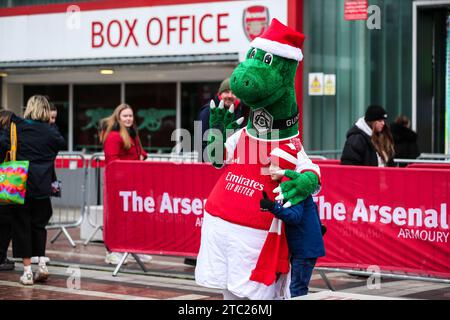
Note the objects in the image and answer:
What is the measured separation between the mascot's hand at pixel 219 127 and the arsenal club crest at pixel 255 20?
1002 centimetres

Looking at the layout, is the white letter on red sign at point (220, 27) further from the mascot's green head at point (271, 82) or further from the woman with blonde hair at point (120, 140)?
the mascot's green head at point (271, 82)

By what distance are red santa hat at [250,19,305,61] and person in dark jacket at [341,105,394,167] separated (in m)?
4.28

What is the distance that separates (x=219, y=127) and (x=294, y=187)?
2.35 ft

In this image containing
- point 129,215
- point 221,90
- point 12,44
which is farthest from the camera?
point 12,44

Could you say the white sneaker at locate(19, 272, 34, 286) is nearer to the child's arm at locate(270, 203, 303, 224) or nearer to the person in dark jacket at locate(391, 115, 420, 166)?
the child's arm at locate(270, 203, 303, 224)

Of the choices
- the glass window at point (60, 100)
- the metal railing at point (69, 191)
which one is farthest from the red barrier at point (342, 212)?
the glass window at point (60, 100)

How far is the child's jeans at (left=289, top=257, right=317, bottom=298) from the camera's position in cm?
652

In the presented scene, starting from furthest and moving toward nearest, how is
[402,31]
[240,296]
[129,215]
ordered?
[402,31] < [129,215] < [240,296]

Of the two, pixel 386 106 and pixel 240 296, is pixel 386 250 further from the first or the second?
pixel 386 106

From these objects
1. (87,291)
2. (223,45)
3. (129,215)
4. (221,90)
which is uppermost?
(223,45)

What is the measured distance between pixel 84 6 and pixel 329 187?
10.4 m

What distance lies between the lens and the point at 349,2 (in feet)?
52.2

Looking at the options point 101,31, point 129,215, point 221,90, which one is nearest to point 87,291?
point 129,215

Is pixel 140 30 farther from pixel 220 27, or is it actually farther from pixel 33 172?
pixel 33 172
